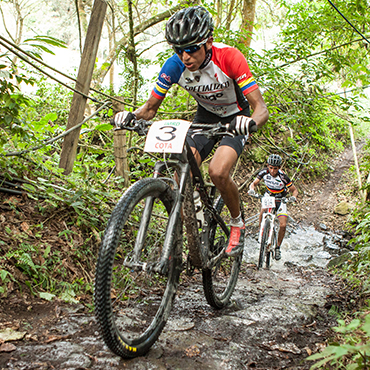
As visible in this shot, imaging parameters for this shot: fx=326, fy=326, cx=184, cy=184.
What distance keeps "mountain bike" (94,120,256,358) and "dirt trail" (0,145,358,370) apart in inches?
7.5

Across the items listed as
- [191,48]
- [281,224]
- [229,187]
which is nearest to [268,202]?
[281,224]

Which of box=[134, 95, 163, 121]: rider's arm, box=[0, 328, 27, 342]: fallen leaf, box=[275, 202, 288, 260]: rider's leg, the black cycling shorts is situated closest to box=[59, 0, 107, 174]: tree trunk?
box=[134, 95, 163, 121]: rider's arm

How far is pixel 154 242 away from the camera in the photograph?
233 centimetres

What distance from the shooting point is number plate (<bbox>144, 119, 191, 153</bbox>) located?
87.6 inches

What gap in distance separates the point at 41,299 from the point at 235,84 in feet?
8.38

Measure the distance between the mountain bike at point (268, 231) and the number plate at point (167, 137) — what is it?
495 cm

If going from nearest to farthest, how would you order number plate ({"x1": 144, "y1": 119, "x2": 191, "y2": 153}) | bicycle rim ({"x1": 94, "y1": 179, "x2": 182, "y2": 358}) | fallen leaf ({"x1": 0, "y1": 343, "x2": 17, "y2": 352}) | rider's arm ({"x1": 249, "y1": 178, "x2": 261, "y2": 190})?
bicycle rim ({"x1": 94, "y1": 179, "x2": 182, "y2": 358}) < fallen leaf ({"x1": 0, "y1": 343, "x2": 17, "y2": 352}) < number plate ({"x1": 144, "y1": 119, "x2": 191, "y2": 153}) < rider's arm ({"x1": 249, "y1": 178, "x2": 261, "y2": 190})

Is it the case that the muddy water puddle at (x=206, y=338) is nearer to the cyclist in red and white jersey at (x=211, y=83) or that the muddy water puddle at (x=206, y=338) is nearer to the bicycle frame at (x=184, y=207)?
the bicycle frame at (x=184, y=207)

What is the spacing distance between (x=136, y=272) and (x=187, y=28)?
6.40ft

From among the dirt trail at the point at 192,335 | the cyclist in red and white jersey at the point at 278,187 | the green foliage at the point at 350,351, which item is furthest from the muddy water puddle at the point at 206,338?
the cyclist in red and white jersey at the point at 278,187

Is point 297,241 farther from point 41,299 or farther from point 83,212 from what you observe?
point 41,299

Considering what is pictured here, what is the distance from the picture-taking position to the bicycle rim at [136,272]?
1.77 m

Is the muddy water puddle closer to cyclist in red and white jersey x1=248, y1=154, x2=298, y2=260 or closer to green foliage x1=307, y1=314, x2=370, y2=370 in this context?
green foliage x1=307, y1=314, x2=370, y2=370

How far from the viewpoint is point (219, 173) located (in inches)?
113
